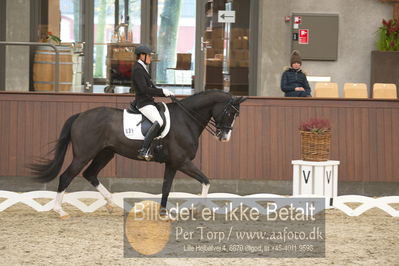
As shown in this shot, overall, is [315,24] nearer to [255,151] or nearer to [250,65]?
[250,65]

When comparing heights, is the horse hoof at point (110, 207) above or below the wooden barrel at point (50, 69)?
below

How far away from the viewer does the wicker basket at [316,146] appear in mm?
12312

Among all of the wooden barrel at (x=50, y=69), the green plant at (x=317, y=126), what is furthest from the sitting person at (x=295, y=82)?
the wooden barrel at (x=50, y=69)

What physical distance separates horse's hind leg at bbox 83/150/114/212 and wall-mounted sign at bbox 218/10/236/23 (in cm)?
803

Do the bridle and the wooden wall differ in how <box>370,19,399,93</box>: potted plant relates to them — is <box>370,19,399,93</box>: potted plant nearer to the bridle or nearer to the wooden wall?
the wooden wall

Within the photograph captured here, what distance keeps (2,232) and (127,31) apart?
945cm

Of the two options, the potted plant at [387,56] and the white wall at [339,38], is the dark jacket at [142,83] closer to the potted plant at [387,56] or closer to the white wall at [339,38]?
the white wall at [339,38]

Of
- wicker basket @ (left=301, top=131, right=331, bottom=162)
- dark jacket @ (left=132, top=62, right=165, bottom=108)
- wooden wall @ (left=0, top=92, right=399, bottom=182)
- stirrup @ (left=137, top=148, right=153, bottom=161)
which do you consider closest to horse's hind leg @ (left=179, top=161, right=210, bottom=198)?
stirrup @ (left=137, top=148, right=153, bottom=161)

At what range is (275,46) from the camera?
18594 mm

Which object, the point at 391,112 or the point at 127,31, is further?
the point at 127,31

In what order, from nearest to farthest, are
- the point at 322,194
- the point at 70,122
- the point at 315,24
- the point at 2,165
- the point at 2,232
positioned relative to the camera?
the point at 2,232 < the point at 70,122 < the point at 322,194 < the point at 2,165 < the point at 315,24

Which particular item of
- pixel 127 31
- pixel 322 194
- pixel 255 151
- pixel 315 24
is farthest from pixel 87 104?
pixel 315 24

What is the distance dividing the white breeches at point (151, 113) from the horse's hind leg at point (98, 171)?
2.44ft

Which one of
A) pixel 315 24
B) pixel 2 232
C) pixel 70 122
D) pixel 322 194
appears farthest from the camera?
pixel 315 24
